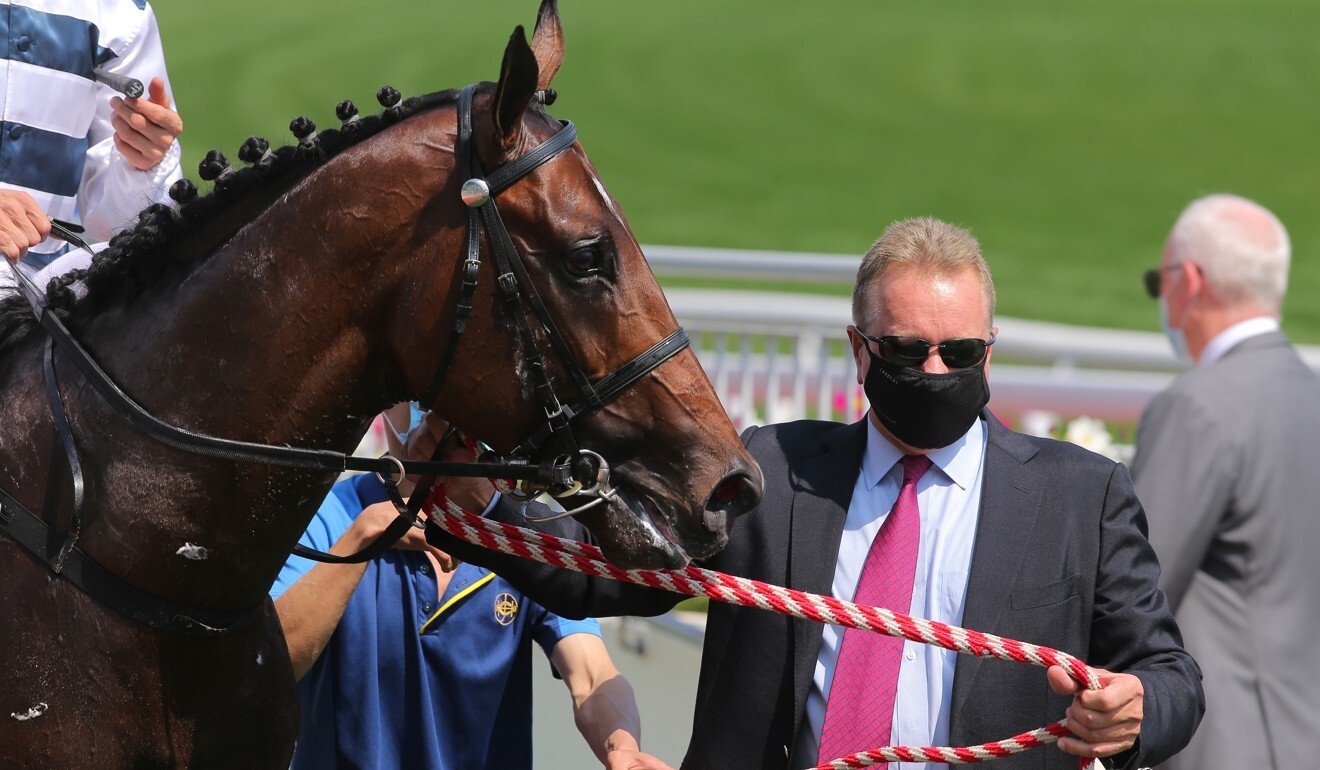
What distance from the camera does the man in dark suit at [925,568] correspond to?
2.62 meters

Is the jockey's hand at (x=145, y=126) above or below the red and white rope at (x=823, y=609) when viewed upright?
above

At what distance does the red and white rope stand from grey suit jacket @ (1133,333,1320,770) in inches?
50.3

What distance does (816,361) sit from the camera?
22.0 ft

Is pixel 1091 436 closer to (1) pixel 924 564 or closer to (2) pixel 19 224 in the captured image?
(1) pixel 924 564

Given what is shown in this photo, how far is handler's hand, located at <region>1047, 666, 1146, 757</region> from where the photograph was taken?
2.42 metres

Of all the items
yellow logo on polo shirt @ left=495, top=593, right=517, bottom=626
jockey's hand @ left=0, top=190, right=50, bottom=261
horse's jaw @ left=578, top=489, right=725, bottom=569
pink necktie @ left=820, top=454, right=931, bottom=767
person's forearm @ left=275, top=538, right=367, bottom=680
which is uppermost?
jockey's hand @ left=0, top=190, right=50, bottom=261

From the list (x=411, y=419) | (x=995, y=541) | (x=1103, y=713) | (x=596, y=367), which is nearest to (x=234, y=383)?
(x=596, y=367)

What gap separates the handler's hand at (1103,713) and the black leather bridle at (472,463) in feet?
2.85

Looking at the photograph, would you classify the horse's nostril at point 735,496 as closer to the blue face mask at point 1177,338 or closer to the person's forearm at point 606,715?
the person's forearm at point 606,715

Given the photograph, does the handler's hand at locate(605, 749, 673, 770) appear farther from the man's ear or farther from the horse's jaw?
the man's ear

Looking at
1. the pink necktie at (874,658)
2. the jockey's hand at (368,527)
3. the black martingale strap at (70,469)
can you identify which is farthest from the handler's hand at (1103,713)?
the black martingale strap at (70,469)

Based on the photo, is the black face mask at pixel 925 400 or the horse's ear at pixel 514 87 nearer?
the horse's ear at pixel 514 87

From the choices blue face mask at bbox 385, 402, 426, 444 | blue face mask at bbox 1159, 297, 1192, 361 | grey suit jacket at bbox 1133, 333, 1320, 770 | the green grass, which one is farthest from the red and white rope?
the green grass

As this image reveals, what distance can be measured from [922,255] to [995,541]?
0.55 m
